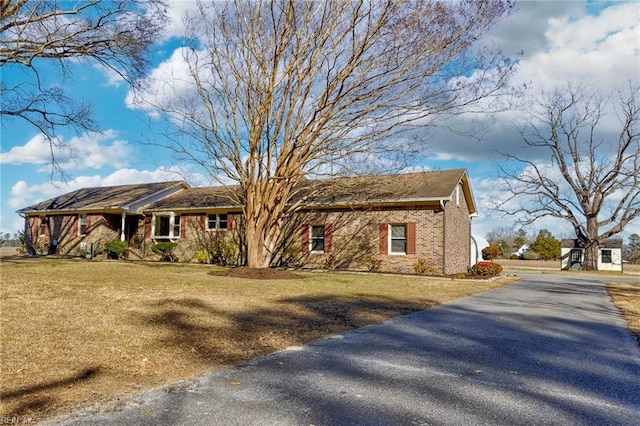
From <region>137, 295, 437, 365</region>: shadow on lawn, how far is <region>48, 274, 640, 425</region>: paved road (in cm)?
44

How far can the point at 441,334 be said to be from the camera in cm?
667

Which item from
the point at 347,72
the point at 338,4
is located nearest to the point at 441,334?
the point at 347,72

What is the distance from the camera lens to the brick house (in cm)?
1847

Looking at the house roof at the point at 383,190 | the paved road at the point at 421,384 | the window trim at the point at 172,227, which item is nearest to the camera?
the paved road at the point at 421,384

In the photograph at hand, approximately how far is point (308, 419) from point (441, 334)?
12.9 feet

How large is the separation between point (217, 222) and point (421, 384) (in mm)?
20125

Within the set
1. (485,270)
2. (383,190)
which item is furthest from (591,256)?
Result: (383,190)

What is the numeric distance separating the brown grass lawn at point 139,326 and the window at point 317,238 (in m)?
8.53

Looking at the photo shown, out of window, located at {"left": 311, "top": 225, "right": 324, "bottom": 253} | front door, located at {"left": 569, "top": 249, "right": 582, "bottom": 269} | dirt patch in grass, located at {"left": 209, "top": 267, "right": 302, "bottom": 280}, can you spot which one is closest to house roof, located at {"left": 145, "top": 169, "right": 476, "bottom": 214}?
window, located at {"left": 311, "top": 225, "right": 324, "bottom": 253}

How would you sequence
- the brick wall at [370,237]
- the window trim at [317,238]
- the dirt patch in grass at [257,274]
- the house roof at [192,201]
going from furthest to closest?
the house roof at [192,201], the window trim at [317,238], the brick wall at [370,237], the dirt patch in grass at [257,274]

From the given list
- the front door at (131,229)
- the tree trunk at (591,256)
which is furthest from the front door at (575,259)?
the front door at (131,229)

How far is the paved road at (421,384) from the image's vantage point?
333cm

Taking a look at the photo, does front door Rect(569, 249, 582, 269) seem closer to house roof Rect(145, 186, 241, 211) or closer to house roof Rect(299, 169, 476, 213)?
house roof Rect(299, 169, 476, 213)

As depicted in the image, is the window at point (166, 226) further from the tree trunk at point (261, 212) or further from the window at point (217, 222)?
the tree trunk at point (261, 212)
